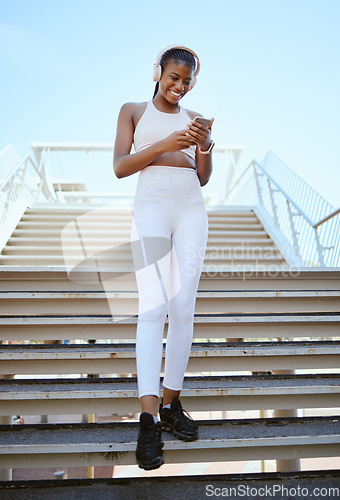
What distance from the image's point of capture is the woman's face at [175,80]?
184 cm

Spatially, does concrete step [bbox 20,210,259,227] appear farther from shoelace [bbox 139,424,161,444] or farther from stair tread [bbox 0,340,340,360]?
shoelace [bbox 139,424,161,444]

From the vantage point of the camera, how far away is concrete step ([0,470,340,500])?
159 centimetres

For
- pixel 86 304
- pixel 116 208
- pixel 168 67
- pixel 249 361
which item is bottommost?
pixel 249 361

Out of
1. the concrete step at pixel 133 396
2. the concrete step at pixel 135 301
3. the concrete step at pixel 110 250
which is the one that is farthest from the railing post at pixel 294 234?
the concrete step at pixel 133 396

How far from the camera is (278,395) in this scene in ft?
8.01

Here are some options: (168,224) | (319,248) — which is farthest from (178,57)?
(319,248)

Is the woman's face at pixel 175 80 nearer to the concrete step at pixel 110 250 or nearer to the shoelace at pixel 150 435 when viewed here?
the shoelace at pixel 150 435

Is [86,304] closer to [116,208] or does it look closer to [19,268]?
[19,268]

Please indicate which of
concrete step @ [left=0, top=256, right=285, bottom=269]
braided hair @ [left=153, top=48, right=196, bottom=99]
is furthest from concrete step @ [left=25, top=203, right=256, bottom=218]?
braided hair @ [left=153, top=48, right=196, bottom=99]

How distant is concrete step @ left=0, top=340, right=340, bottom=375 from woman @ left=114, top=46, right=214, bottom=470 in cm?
98

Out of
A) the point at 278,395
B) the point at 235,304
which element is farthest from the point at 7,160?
the point at 278,395

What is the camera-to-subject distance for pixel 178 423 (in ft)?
5.90

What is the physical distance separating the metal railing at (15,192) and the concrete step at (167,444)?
13.5 feet

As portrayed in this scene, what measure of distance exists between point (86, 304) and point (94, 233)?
2.96m
